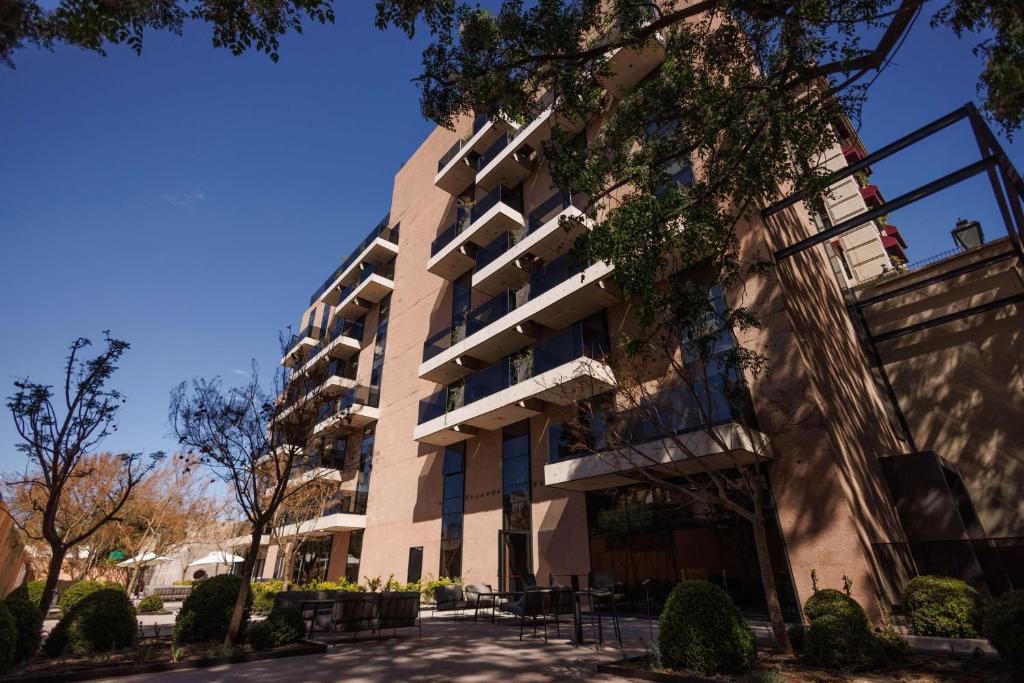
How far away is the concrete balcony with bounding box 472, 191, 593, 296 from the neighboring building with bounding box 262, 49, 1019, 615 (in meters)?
0.08

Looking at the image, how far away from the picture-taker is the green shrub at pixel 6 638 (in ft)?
20.9

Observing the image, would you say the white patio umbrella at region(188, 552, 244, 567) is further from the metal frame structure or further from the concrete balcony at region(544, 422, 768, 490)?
the metal frame structure

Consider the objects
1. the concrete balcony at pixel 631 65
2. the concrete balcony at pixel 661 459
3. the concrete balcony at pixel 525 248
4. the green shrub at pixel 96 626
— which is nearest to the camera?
the green shrub at pixel 96 626

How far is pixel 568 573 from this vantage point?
1463 cm

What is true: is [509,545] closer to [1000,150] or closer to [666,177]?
[666,177]

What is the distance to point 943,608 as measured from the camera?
7.78m

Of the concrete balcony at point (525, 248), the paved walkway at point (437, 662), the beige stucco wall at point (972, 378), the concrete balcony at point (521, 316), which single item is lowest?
the paved walkway at point (437, 662)

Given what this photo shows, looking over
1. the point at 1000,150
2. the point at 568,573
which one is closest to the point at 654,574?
the point at 568,573

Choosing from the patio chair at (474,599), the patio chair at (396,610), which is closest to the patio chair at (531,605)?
the patio chair at (396,610)

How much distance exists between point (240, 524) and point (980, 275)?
39.3 metres

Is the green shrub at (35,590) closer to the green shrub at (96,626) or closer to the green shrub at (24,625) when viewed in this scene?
the green shrub at (96,626)

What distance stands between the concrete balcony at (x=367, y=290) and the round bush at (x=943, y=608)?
85.8 feet

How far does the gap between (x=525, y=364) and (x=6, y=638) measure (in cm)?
1277

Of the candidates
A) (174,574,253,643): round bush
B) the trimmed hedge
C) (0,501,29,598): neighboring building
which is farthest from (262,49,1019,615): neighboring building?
(0,501,29,598): neighboring building
